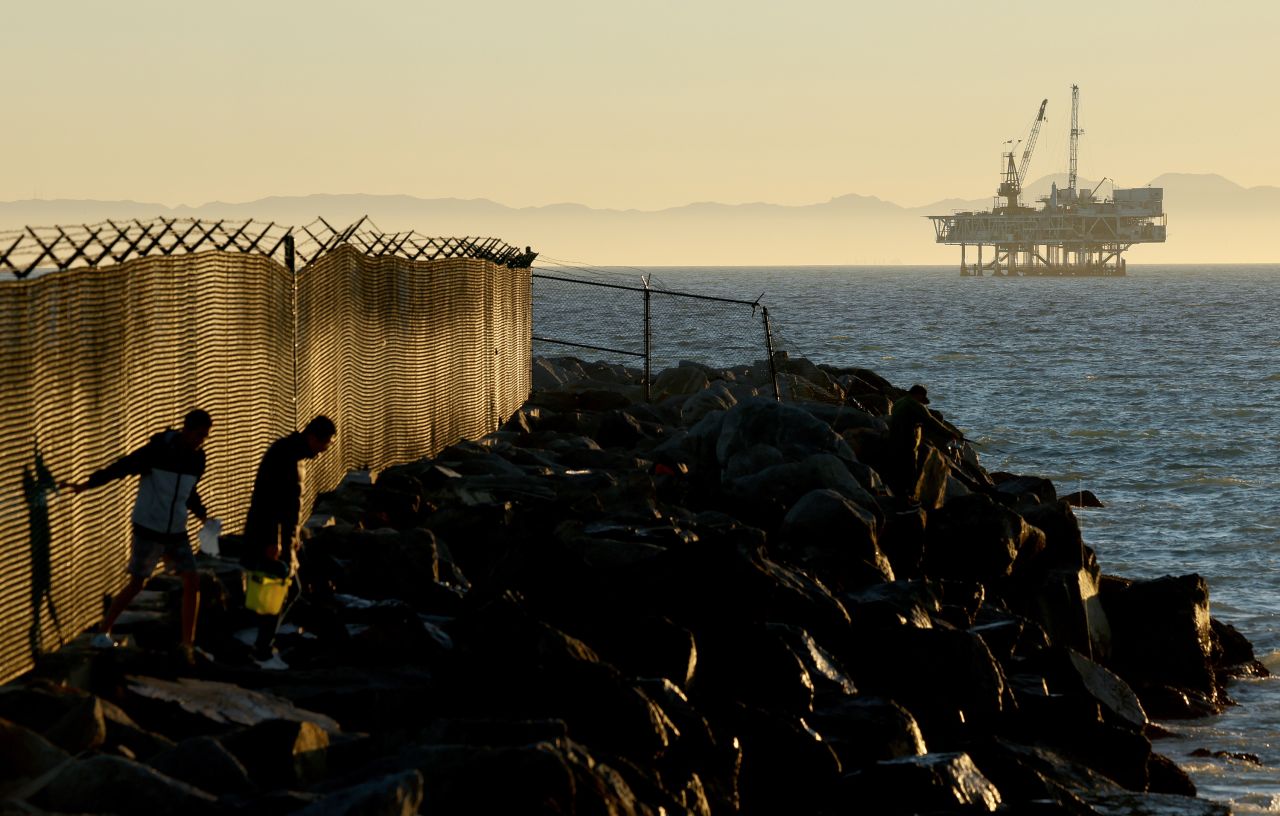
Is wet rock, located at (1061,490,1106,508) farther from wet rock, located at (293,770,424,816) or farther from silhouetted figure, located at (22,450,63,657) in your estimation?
wet rock, located at (293,770,424,816)

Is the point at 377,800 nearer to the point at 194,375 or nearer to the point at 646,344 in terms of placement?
the point at 194,375

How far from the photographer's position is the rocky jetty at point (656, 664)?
656 centimetres

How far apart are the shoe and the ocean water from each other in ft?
19.4

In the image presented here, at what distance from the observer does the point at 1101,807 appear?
9438 millimetres

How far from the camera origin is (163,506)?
8703mm

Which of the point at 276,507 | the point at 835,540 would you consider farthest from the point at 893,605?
the point at 276,507

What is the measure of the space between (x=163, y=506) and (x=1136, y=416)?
111ft

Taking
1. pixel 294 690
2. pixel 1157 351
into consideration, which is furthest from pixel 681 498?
pixel 1157 351

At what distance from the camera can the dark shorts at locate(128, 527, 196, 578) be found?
8.70 meters

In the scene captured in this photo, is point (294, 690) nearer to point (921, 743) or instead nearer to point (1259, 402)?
point (921, 743)

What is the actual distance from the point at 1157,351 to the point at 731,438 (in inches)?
2121

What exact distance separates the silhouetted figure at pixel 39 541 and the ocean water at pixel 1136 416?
23.4 feet

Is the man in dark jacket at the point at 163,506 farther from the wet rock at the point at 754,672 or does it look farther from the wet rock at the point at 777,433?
the wet rock at the point at 777,433

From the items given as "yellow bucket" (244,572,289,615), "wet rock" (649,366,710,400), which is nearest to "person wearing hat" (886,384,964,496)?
"wet rock" (649,366,710,400)
